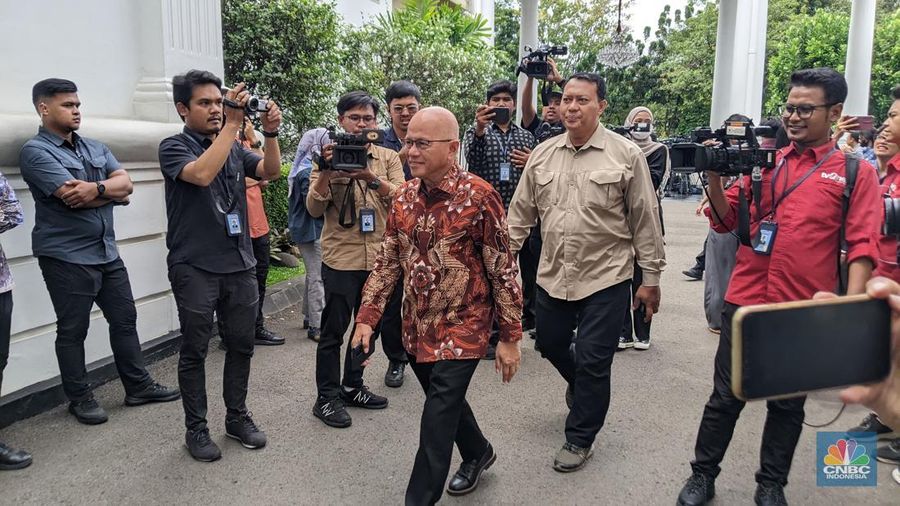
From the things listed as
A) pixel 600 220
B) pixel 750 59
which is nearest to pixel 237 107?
pixel 600 220

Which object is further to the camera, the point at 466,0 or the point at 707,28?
the point at 707,28

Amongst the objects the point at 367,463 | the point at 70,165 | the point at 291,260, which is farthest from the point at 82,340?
the point at 291,260

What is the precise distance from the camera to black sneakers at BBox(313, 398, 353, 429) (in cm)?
431

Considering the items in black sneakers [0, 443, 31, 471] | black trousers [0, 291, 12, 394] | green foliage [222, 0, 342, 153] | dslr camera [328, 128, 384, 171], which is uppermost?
green foliage [222, 0, 342, 153]

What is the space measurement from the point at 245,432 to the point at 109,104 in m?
3.24

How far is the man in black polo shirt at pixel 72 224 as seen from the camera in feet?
13.7

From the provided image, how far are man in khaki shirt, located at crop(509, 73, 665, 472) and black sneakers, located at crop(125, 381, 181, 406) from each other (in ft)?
8.52

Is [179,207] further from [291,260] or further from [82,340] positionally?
[291,260]

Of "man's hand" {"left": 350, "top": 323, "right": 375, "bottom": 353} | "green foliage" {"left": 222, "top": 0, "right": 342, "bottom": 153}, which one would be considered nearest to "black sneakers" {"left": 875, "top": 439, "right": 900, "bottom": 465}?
"man's hand" {"left": 350, "top": 323, "right": 375, "bottom": 353}

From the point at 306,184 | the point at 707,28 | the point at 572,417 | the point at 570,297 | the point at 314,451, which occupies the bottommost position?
the point at 314,451

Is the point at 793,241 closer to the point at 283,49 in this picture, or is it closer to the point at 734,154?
the point at 734,154

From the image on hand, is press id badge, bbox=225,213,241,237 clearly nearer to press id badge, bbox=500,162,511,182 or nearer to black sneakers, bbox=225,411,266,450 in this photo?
black sneakers, bbox=225,411,266,450

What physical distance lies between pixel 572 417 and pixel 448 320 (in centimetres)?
117

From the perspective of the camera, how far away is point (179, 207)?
3.71m
